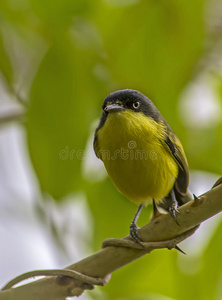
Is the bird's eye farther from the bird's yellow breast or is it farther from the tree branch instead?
the tree branch

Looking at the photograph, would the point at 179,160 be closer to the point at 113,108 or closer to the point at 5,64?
the point at 113,108

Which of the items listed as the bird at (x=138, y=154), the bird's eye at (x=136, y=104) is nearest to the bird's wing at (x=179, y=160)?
the bird at (x=138, y=154)

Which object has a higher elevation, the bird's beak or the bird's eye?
the bird's beak

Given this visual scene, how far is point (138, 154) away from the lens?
220 cm

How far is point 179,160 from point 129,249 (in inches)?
41.1

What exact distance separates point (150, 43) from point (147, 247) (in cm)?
109

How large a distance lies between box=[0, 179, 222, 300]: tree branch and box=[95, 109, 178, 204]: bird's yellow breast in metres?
0.74

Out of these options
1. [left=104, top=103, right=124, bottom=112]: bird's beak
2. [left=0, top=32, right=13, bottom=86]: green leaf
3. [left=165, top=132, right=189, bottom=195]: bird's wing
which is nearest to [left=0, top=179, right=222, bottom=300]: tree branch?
[left=165, top=132, right=189, bottom=195]: bird's wing

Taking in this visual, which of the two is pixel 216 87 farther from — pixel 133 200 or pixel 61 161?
pixel 61 161

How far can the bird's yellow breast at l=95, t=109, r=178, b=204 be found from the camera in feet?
7.18

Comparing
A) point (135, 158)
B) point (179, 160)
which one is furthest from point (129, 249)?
point (179, 160)

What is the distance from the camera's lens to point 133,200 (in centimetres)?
232

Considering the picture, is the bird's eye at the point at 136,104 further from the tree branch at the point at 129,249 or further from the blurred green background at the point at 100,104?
the tree branch at the point at 129,249

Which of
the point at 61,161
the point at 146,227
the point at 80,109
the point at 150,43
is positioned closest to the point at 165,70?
the point at 150,43
